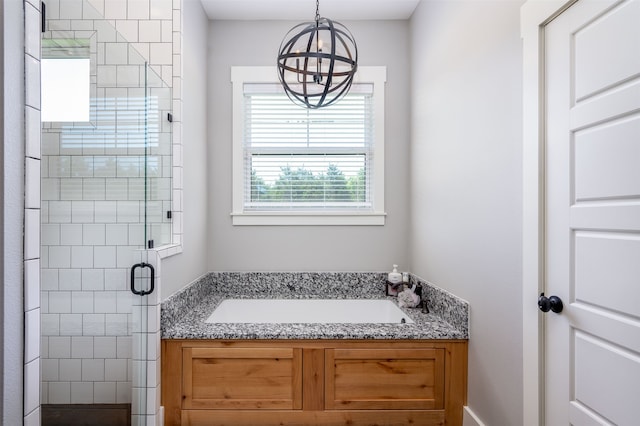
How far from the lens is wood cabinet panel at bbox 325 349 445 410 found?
1.89m

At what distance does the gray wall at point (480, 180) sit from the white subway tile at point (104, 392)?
176 cm

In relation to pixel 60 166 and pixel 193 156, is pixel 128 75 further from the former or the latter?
pixel 193 156

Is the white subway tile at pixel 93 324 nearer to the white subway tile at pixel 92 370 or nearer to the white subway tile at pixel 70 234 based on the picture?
the white subway tile at pixel 92 370

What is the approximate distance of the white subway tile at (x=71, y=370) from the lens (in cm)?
126

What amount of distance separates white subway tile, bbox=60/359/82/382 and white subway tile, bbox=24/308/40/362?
304mm

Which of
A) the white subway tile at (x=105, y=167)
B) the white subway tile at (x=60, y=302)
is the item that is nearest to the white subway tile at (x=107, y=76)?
the white subway tile at (x=105, y=167)

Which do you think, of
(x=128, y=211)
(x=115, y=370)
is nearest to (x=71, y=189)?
(x=128, y=211)

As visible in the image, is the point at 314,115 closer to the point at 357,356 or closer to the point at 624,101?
the point at 357,356

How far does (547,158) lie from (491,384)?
1084 mm

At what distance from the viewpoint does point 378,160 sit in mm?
2756

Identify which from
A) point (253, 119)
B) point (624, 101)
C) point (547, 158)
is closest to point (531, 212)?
point (547, 158)

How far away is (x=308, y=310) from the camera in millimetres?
2637

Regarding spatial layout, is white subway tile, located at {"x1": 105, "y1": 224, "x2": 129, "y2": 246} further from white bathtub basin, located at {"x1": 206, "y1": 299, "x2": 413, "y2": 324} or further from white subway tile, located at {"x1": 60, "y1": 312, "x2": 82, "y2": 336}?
white bathtub basin, located at {"x1": 206, "y1": 299, "x2": 413, "y2": 324}

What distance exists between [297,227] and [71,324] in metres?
1.68
